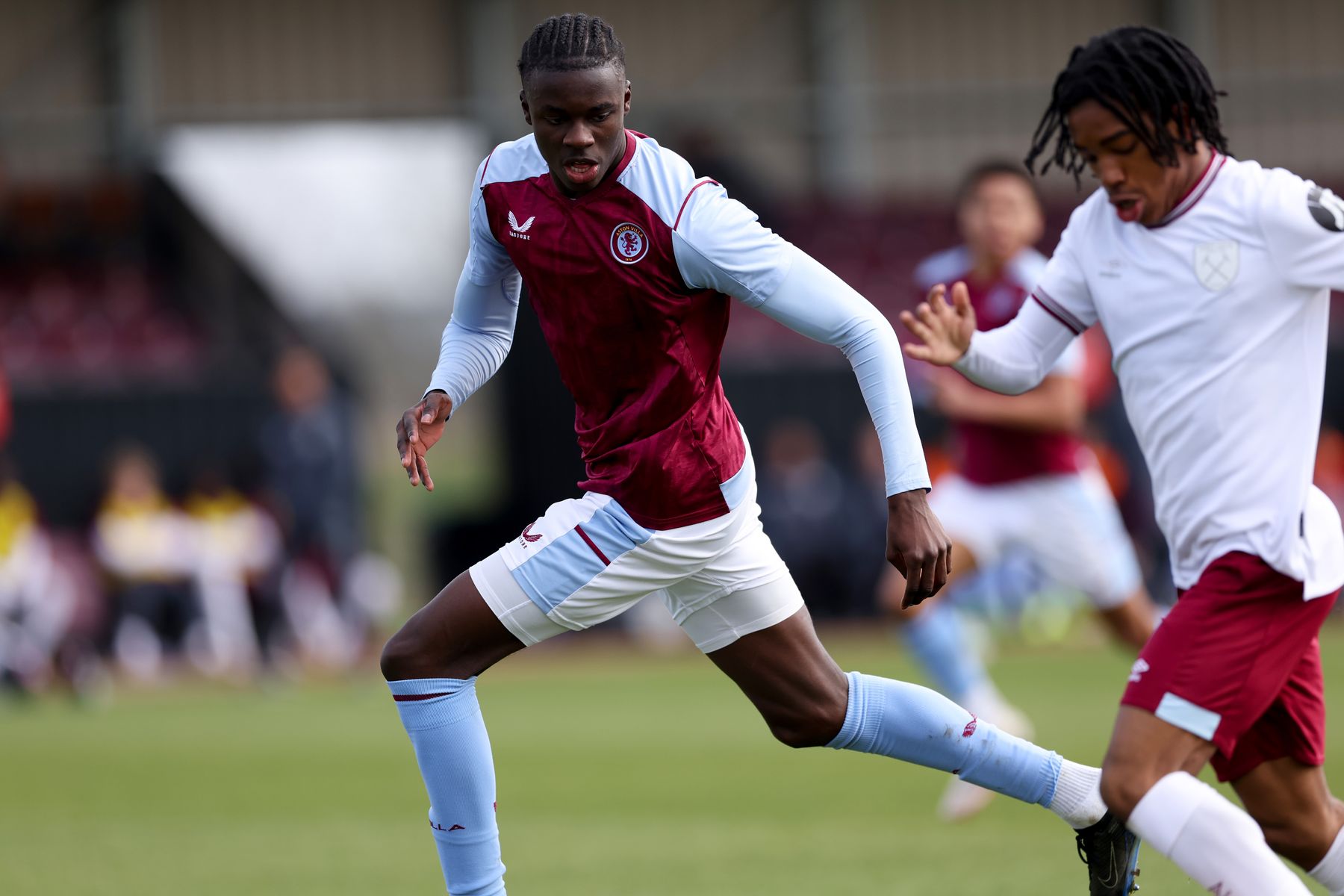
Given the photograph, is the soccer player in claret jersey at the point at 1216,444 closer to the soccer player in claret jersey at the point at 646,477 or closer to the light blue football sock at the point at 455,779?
the soccer player in claret jersey at the point at 646,477

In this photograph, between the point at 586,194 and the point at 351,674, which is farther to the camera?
the point at 351,674

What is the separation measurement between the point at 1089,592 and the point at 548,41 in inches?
171

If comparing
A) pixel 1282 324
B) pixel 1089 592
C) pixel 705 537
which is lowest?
pixel 1089 592

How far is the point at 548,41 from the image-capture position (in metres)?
4.34

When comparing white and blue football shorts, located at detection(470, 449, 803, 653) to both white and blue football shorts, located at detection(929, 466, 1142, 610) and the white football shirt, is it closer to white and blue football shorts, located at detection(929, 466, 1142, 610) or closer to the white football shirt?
the white football shirt

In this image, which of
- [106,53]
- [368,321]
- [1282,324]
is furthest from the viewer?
[368,321]

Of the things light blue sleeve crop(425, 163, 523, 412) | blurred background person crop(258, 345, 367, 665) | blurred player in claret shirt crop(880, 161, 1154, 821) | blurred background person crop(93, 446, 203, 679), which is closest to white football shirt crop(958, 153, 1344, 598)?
light blue sleeve crop(425, 163, 523, 412)

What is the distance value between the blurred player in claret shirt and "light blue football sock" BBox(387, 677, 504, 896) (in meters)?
3.51

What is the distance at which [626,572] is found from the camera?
15.4 ft

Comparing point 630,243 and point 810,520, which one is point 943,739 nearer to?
point 630,243

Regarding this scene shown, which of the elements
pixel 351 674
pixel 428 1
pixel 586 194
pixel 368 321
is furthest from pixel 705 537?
pixel 368 321

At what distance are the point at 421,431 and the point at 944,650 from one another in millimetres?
3734

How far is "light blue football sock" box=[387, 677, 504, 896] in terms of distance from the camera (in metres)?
4.62

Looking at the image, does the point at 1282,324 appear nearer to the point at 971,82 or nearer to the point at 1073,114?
the point at 1073,114
